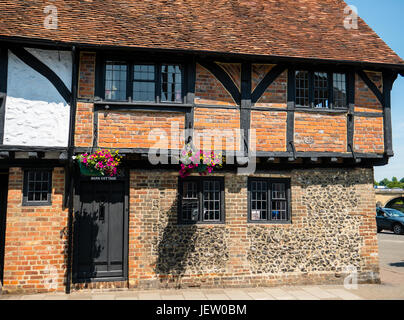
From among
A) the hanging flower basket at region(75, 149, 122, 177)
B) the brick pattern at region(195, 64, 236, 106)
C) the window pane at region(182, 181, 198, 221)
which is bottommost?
the window pane at region(182, 181, 198, 221)

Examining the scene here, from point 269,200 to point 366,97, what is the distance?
3981mm

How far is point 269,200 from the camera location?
8.84 m

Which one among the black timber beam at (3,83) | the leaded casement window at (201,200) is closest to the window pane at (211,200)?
the leaded casement window at (201,200)

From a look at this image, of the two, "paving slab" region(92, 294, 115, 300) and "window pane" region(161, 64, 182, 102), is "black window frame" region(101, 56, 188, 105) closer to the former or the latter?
"window pane" region(161, 64, 182, 102)

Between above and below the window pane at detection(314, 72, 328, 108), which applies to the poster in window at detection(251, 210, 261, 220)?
below

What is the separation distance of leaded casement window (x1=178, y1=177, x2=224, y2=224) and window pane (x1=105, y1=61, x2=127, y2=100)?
2669 mm

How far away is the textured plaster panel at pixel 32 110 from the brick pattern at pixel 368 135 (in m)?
7.52

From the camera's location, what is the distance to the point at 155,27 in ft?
28.5

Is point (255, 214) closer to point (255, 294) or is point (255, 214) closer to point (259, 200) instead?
point (259, 200)

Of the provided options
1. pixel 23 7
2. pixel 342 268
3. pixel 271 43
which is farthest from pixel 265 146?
pixel 23 7

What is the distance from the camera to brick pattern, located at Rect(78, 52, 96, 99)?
7.88 metres

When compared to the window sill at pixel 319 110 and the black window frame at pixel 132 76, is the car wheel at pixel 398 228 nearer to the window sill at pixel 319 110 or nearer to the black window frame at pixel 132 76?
the window sill at pixel 319 110

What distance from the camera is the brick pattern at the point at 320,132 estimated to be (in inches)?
341

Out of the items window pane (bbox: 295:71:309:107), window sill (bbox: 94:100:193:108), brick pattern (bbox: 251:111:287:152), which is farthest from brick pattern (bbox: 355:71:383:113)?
window sill (bbox: 94:100:193:108)
